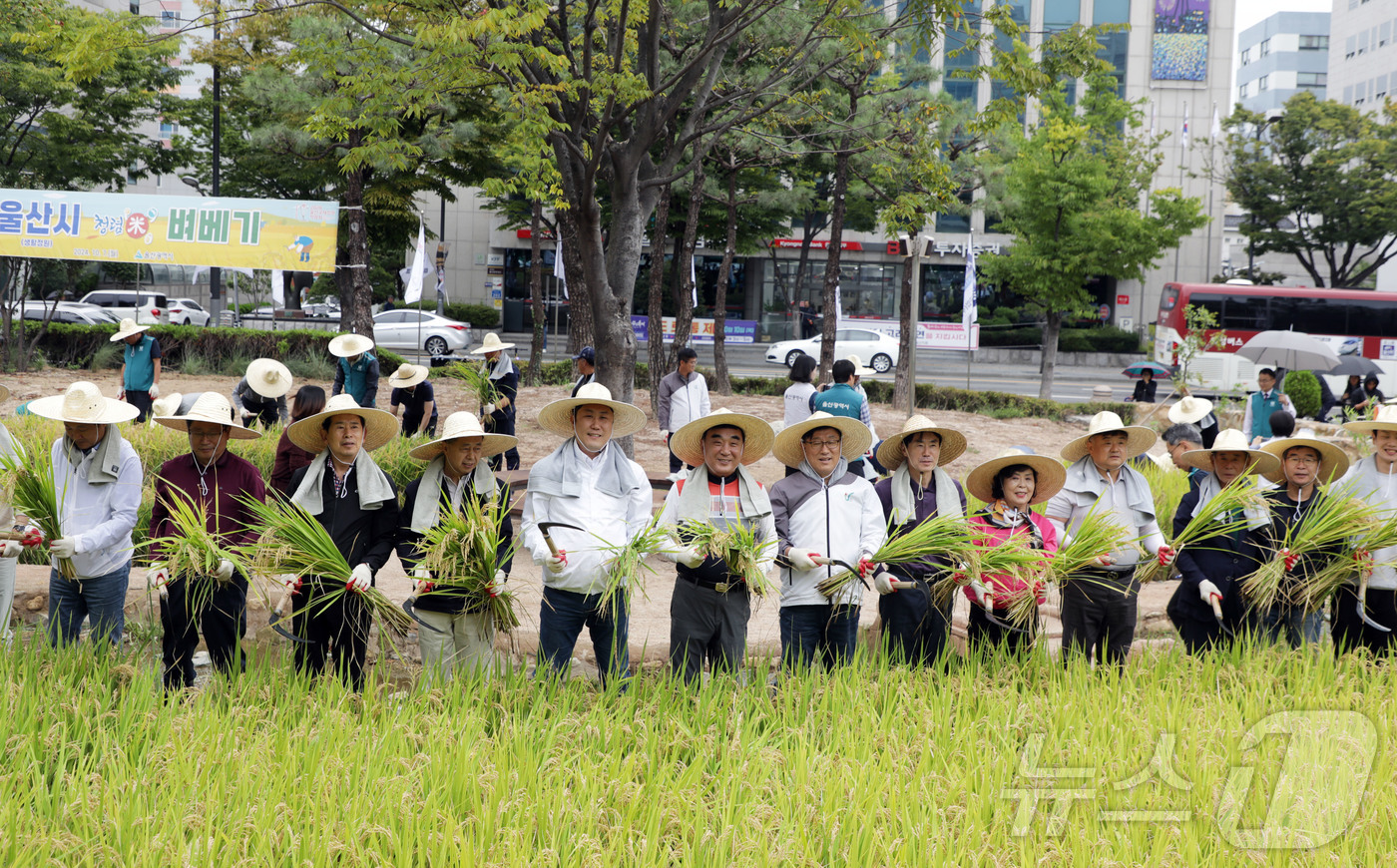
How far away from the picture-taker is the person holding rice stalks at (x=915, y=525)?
4703 millimetres

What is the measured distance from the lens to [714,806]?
10.5 ft

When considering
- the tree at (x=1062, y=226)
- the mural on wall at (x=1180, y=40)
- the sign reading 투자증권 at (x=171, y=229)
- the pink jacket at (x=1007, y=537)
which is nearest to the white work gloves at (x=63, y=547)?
the pink jacket at (x=1007, y=537)

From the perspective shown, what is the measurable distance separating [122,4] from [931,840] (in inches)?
2308

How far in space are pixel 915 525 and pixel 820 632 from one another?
0.61 m

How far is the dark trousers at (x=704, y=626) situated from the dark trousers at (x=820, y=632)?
19 cm

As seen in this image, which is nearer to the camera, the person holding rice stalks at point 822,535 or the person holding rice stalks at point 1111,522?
the person holding rice stalks at point 822,535

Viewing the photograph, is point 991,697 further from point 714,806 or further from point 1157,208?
point 1157,208

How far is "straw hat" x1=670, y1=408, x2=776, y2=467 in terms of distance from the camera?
15.0ft

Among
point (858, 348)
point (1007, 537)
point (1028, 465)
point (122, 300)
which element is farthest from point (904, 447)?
point (122, 300)

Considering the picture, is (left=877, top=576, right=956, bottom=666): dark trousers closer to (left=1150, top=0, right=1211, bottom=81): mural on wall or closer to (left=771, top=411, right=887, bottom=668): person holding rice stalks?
(left=771, top=411, right=887, bottom=668): person holding rice stalks

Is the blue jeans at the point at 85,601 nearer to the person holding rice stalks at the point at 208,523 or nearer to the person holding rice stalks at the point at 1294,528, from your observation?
the person holding rice stalks at the point at 208,523

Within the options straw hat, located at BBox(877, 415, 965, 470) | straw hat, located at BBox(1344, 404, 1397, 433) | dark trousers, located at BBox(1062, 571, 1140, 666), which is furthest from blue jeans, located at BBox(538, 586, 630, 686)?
straw hat, located at BBox(1344, 404, 1397, 433)

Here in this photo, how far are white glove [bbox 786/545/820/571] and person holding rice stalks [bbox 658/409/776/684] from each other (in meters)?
0.08

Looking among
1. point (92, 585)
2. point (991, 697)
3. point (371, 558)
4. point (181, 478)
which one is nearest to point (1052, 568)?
point (991, 697)
